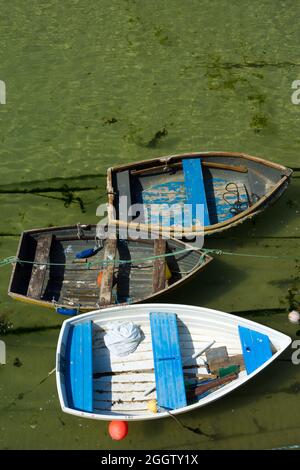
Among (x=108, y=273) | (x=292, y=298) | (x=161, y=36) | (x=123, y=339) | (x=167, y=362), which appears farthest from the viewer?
(x=161, y=36)

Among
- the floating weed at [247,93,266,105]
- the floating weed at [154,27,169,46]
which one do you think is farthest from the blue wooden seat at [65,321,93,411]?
the floating weed at [154,27,169,46]

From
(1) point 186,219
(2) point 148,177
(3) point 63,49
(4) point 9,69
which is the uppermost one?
(3) point 63,49

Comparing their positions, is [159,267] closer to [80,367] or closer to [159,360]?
[159,360]

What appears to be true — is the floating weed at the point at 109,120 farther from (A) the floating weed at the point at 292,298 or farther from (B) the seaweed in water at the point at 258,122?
(A) the floating weed at the point at 292,298

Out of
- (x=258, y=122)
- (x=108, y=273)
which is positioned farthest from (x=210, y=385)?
(x=258, y=122)

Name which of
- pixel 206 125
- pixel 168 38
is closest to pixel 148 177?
pixel 206 125
